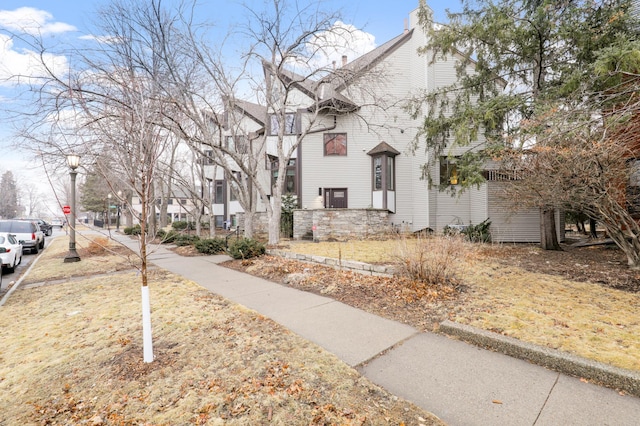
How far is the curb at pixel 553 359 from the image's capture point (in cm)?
258

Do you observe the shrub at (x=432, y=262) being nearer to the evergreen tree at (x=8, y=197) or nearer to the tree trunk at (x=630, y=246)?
the tree trunk at (x=630, y=246)

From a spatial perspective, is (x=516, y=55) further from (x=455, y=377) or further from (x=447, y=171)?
(x=455, y=377)

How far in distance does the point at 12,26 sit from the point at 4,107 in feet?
7.74

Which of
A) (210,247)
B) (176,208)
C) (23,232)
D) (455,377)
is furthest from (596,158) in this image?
(176,208)

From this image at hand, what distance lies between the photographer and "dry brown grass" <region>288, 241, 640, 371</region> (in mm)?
3229

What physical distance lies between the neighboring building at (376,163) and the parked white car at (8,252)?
10665 mm

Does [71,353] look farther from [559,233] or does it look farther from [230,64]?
[559,233]

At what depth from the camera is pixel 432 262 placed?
5.39m

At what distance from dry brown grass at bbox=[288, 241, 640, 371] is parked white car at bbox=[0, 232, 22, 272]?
511 inches

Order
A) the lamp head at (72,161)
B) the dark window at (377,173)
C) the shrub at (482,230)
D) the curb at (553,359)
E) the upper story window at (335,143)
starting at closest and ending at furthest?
the curb at (553,359)
the lamp head at (72,161)
the shrub at (482,230)
the dark window at (377,173)
the upper story window at (335,143)

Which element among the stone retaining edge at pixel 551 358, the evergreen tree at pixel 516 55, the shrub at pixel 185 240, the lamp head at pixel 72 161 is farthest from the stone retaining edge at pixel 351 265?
the lamp head at pixel 72 161

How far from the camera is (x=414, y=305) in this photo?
4.80 meters

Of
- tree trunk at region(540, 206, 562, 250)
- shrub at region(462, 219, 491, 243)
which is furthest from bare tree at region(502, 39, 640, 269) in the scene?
shrub at region(462, 219, 491, 243)

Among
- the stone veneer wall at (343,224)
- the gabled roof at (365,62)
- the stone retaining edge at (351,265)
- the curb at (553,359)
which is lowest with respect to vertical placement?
the curb at (553,359)
